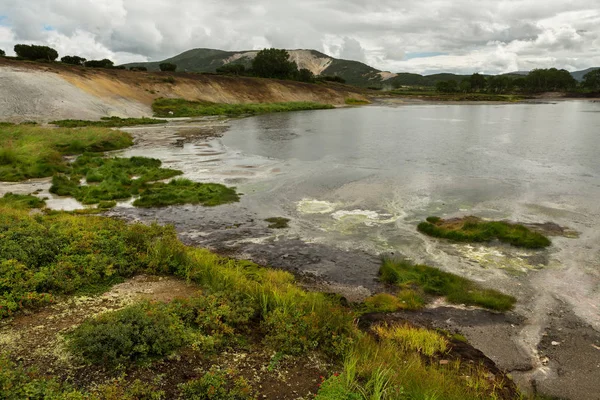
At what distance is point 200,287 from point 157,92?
263ft

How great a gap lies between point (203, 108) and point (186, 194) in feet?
205

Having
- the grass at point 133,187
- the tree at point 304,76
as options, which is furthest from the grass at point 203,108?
the grass at point 133,187

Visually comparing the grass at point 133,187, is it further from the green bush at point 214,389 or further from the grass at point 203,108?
the grass at point 203,108

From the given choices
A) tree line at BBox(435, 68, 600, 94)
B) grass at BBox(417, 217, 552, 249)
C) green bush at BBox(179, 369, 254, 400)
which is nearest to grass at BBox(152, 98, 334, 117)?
grass at BBox(417, 217, 552, 249)

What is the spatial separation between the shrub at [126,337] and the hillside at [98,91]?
55.5 metres

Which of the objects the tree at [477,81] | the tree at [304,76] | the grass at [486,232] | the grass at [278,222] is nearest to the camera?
the grass at [486,232]

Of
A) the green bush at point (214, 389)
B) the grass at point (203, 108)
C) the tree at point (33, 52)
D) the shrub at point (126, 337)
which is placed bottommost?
the green bush at point (214, 389)

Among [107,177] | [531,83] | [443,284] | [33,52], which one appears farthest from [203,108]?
[531,83]

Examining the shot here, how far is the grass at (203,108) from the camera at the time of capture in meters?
75.1

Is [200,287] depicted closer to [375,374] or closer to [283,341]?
[283,341]

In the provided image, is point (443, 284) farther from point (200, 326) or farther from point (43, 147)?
point (43, 147)

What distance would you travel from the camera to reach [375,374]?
22.0 feet

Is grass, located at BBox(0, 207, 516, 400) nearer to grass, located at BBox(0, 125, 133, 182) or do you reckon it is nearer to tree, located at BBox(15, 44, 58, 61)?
grass, located at BBox(0, 125, 133, 182)

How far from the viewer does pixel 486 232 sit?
1612cm
